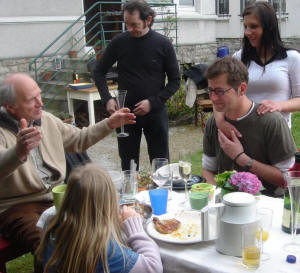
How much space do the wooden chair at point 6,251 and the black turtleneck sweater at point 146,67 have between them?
5.71 feet

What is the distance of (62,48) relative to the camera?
843cm

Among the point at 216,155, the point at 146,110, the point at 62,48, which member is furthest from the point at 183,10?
the point at 216,155

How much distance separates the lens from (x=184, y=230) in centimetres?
176

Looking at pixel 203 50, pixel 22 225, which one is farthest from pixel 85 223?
pixel 203 50

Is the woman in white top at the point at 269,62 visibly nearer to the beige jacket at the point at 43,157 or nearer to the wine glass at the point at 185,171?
the wine glass at the point at 185,171

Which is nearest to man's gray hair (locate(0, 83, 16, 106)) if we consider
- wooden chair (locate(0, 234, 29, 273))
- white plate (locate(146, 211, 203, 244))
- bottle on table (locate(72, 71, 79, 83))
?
wooden chair (locate(0, 234, 29, 273))

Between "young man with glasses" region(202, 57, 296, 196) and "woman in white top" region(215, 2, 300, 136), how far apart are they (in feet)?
1.20

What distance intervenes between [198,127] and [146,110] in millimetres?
4039

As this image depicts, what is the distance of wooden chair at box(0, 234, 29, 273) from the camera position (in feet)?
8.05

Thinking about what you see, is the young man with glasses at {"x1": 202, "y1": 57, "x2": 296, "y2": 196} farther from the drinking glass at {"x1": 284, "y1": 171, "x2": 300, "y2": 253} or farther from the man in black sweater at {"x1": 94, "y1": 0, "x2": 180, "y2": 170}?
the man in black sweater at {"x1": 94, "y1": 0, "x2": 180, "y2": 170}

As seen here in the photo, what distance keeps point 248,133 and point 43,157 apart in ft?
4.24

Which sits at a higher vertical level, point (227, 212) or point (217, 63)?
point (217, 63)

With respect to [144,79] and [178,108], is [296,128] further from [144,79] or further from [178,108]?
[144,79]

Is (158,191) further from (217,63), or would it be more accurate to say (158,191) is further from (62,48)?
A: (62,48)
